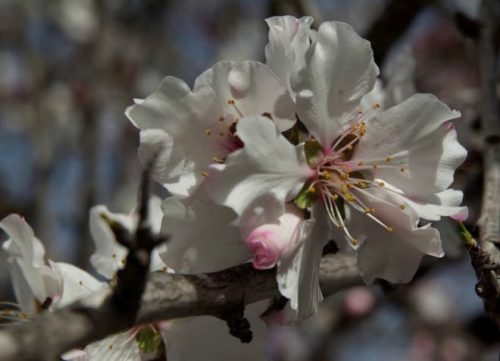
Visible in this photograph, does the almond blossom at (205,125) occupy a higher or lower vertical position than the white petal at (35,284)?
higher

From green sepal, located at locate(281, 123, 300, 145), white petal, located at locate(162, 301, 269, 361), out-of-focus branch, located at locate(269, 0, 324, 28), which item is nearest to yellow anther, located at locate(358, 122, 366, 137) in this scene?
green sepal, located at locate(281, 123, 300, 145)

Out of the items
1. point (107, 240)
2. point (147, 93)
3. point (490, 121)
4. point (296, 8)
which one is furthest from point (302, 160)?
point (147, 93)

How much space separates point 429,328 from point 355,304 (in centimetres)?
116

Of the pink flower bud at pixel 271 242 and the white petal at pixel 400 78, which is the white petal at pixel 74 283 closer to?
the pink flower bud at pixel 271 242

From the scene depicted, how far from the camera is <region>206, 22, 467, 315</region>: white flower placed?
115 cm

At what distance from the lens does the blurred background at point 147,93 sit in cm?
240

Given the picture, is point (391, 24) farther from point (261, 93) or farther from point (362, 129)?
point (261, 93)

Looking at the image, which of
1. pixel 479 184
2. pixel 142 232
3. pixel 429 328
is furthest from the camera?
pixel 429 328

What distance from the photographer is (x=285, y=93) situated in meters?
1.16

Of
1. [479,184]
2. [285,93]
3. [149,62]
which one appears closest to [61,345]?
[285,93]

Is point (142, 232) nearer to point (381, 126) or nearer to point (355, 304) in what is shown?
point (381, 126)

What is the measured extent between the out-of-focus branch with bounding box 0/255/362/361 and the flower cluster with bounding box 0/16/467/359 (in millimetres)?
51

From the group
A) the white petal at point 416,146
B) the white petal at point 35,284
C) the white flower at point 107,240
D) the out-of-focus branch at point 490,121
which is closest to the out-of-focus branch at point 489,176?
the out-of-focus branch at point 490,121

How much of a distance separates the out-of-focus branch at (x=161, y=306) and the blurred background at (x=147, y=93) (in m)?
0.62
